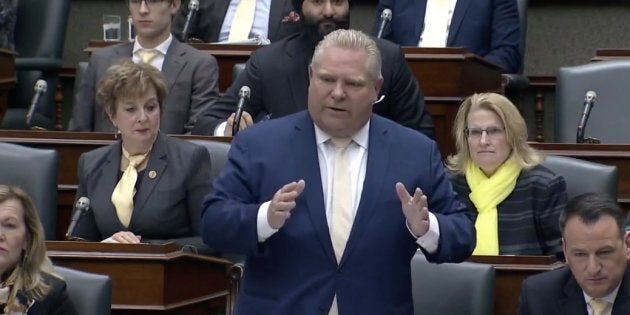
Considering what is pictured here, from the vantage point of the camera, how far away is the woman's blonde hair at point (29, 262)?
15.6ft

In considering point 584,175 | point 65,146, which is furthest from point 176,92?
point 584,175

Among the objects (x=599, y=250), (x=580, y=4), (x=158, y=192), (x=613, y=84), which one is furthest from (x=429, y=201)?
(x=580, y=4)

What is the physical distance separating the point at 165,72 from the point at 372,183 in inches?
104

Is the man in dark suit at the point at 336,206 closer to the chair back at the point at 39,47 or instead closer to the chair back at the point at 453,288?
the chair back at the point at 453,288

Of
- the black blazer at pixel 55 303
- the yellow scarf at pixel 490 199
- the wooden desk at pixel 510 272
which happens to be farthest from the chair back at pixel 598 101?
the black blazer at pixel 55 303

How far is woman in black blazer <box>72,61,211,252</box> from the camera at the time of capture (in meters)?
5.55

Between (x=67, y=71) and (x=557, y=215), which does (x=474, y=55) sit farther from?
(x=67, y=71)

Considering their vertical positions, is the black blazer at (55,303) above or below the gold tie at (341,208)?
below

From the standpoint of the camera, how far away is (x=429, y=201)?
418cm

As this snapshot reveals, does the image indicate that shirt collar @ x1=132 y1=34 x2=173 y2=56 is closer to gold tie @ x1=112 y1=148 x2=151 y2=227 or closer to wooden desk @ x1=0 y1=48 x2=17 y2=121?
wooden desk @ x1=0 y1=48 x2=17 y2=121

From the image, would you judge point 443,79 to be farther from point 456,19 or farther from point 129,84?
point 129,84

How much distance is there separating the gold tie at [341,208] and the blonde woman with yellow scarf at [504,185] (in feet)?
4.55

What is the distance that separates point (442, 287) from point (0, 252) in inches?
50.7

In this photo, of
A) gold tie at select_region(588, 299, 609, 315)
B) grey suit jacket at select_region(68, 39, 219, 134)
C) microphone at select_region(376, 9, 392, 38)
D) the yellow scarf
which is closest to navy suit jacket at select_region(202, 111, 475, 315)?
gold tie at select_region(588, 299, 609, 315)
